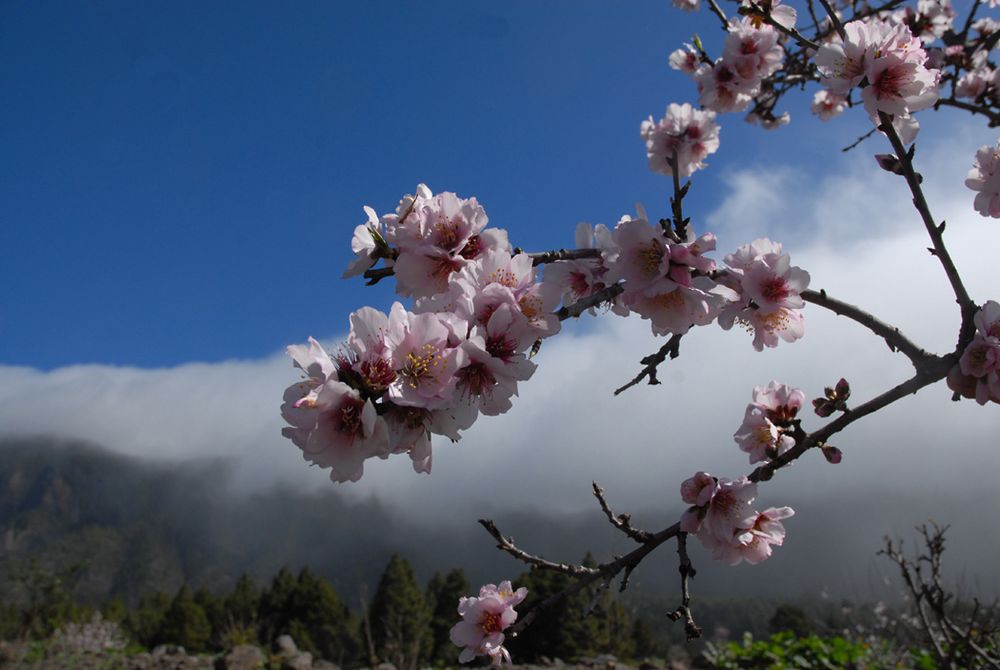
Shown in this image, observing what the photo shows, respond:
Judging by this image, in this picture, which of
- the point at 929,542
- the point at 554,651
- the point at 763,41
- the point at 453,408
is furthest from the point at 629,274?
the point at 554,651

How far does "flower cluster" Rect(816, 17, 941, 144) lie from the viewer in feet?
5.94

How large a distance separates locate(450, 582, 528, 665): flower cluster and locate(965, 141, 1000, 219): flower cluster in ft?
6.34

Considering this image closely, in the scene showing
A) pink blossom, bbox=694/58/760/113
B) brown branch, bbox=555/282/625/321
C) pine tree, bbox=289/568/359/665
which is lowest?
pine tree, bbox=289/568/359/665

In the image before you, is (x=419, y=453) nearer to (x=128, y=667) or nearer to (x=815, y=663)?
(x=815, y=663)

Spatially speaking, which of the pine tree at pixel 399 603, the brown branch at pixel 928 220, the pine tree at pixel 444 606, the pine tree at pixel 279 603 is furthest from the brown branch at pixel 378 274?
the pine tree at pixel 279 603

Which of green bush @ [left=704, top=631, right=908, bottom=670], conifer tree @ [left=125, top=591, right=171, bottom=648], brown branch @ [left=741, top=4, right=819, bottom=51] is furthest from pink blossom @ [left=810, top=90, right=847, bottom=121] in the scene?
conifer tree @ [left=125, top=591, right=171, bottom=648]

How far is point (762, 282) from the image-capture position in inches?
66.6

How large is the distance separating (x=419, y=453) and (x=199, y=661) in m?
12.3

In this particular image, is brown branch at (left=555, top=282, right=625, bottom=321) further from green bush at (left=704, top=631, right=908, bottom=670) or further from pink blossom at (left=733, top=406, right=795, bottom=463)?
green bush at (left=704, top=631, right=908, bottom=670)

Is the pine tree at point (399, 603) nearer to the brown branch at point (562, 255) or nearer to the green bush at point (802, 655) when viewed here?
the green bush at point (802, 655)

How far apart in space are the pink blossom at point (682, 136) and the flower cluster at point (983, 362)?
2211mm

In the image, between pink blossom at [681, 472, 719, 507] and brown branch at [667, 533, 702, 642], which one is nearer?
brown branch at [667, 533, 702, 642]

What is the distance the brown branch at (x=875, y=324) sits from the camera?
5.53 ft

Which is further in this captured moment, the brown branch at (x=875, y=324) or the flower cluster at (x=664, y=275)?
the brown branch at (x=875, y=324)
